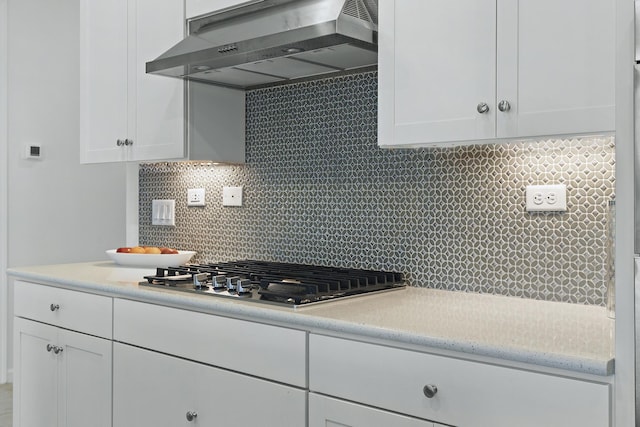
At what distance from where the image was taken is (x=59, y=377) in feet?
8.34

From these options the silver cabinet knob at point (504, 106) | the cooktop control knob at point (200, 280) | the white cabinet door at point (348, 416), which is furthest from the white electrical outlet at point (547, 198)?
the cooktop control knob at point (200, 280)

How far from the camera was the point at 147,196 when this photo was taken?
322cm

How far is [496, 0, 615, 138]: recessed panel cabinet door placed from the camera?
153 cm

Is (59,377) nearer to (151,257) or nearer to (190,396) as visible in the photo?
(151,257)

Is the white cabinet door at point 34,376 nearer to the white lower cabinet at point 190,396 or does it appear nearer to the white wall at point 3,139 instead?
the white lower cabinet at point 190,396

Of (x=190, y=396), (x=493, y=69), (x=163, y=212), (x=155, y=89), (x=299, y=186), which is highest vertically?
(x=155, y=89)

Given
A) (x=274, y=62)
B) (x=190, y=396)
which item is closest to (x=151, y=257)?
(x=190, y=396)

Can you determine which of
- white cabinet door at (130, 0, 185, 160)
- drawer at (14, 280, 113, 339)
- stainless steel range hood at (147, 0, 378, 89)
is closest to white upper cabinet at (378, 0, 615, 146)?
stainless steel range hood at (147, 0, 378, 89)

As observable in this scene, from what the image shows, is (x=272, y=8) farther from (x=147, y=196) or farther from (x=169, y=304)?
(x=147, y=196)

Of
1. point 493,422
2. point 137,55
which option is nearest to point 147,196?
point 137,55

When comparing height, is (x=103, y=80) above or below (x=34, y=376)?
above

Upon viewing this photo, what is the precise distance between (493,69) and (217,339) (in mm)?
1104

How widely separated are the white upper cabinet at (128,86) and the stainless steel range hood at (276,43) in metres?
0.15

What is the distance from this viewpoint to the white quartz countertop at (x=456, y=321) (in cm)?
133
